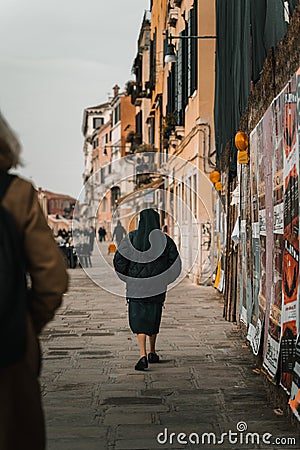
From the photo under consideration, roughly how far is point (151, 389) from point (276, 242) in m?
1.94

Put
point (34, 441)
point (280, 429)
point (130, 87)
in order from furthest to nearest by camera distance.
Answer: point (130, 87) → point (280, 429) → point (34, 441)

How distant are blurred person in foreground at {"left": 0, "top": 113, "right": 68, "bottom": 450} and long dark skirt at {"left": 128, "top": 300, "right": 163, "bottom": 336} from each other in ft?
19.1

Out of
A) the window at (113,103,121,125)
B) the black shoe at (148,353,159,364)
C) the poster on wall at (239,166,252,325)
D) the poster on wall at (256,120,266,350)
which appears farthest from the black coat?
the window at (113,103,121,125)

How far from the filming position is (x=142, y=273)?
9578 millimetres

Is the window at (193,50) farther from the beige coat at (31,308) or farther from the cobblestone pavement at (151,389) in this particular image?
the beige coat at (31,308)

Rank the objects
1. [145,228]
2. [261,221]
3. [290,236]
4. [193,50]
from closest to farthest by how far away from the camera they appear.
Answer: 1. [290,236]
2. [261,221]
3. [145,228]
4. [193,50]

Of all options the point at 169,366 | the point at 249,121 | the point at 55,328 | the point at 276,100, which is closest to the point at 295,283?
the point at 276,100

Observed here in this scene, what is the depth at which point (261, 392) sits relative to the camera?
7.98m

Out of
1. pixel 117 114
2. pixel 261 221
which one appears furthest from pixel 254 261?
pixel 117 114

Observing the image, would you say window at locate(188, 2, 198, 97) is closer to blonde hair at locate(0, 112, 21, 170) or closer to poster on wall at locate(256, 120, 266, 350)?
poster on wall at locate(256, 120, 266, 350)

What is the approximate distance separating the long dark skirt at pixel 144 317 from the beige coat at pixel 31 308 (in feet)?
19.1

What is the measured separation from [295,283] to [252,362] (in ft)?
12.5

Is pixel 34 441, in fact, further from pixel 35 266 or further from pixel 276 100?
pixel 276 100

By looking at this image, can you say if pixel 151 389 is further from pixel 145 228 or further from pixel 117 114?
pixel 117 114
